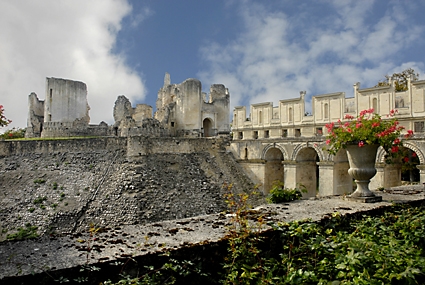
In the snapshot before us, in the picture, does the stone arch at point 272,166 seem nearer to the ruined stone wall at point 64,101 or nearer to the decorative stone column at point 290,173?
the decorative stone column at point 290,173

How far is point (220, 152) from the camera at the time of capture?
26.1 meters

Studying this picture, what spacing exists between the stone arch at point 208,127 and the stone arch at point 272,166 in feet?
38.2

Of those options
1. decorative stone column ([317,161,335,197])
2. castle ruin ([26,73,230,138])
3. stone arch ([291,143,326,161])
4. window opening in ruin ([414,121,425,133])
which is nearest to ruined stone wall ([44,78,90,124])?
castle ruin ([26,73,230,138])

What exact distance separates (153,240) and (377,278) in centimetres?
269

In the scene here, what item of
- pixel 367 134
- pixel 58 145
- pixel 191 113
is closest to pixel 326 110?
pixel 191 113

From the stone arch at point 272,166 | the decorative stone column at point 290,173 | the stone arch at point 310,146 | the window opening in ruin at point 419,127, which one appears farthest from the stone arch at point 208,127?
the window opening in ruin at point 419,127

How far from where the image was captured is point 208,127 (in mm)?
36594

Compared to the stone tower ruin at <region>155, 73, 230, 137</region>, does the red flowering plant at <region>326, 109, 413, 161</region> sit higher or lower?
lower

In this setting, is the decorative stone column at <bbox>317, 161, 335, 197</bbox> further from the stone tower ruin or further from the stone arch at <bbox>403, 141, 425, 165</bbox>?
the stone tower ruin

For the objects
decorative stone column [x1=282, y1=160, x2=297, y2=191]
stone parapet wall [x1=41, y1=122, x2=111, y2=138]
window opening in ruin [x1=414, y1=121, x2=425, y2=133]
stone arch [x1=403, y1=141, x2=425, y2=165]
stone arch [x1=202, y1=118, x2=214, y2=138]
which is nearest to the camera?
stone arch [x1=403, y1=141, x2=425, y2=165]

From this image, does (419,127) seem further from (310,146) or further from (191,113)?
(191,113)

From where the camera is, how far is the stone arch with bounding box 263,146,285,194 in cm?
2464

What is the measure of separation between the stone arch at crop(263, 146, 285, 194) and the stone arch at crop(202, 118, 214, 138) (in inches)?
459

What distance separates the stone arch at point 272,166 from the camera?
24641 millimetres
